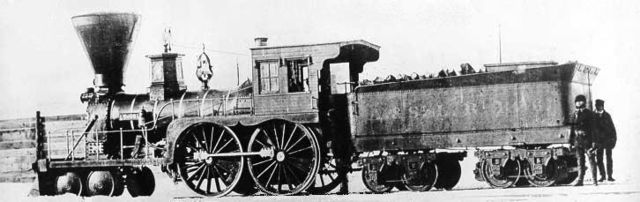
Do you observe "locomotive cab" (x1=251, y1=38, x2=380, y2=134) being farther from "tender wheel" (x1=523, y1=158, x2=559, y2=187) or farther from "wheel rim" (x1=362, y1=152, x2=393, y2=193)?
"tender wheel" (x1=523, y1=158, x2=559, y2=187)

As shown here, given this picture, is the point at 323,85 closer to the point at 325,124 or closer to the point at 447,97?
the point at 325,124

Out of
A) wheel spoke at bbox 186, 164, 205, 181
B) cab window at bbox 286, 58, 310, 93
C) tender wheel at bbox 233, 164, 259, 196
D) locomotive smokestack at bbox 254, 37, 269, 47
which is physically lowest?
tender wheel at bbox 233, 164, 259, 196

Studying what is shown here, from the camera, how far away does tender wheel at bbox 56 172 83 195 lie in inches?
675

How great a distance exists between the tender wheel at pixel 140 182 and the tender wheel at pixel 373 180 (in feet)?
16.4

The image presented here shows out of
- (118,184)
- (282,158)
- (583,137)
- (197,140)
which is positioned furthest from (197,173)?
(583,137)

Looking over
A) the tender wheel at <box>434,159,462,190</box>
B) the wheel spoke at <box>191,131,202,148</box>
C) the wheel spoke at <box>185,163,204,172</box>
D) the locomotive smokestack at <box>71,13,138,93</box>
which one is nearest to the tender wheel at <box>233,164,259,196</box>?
the wheel spoke at <box>185,163,204,172</box>

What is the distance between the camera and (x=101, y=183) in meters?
17.0

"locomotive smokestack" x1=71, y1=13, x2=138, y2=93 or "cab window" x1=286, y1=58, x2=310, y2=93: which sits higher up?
"locomotive smokestack" x1=71, y1=13, x2=138, y2=93

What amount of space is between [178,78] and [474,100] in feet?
21.6

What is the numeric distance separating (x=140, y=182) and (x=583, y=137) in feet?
29.2

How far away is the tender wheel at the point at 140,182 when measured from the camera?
17.3m

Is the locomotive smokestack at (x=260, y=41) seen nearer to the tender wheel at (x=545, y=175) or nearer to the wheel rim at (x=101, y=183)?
the wheel rim at (x=101, y=183)

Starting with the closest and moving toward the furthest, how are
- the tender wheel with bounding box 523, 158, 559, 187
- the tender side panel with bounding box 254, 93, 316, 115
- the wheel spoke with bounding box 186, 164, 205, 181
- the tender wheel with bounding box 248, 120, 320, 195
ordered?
the tender wheel with bounding box 523, 158, 559, 187 → the tender side panel with bounding box 254, 93, 316, 115 → the tender wheel with bounding box 248, 120, 320, 195 → the wheel spoke with bounding box 186, 164, 205, 181

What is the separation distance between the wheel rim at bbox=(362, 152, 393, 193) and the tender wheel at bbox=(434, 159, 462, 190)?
0.92 metres
